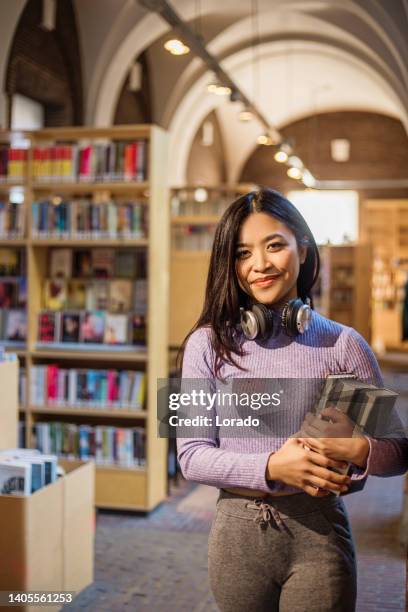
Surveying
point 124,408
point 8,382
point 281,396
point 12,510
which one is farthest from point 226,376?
point 124,408

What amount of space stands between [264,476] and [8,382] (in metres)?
2.78

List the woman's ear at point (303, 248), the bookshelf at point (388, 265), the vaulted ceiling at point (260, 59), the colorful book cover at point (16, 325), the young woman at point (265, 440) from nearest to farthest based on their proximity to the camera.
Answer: the young woman at point (265, 440) < the woman's ear at point (303, 248) < the colorful book cover at point (16, 325) < the vaulted ceiling at point (260, 59) < the bookshelf at point (388, 265)

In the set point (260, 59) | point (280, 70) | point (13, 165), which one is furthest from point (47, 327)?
point (280, 70)

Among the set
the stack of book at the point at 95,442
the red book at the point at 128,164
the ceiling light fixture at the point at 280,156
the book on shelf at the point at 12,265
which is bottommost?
the stack of book at the point at 95,442

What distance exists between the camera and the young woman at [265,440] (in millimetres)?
1629

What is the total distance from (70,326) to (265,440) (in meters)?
4.66

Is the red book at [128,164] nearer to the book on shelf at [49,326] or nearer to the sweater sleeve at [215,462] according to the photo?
the book on shelf at [49,326]

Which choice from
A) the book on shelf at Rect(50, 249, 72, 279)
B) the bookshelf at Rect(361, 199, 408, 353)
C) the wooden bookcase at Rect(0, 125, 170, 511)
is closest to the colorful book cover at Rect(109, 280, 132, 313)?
the wooden bookcase at Rect(0, 125, 170, 511)

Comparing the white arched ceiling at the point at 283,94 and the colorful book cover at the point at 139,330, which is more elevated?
the white arched ceiling at the point at 283,94

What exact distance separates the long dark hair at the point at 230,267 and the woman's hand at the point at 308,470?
0.84 feet

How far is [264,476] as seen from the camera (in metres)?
1.55

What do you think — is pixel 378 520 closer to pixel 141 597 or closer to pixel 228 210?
pixel 141 597

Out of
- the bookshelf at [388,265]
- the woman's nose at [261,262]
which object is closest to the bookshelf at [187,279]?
the woman's nose at [261,262]

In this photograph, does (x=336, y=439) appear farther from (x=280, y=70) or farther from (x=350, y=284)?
(x=280, y=70)
